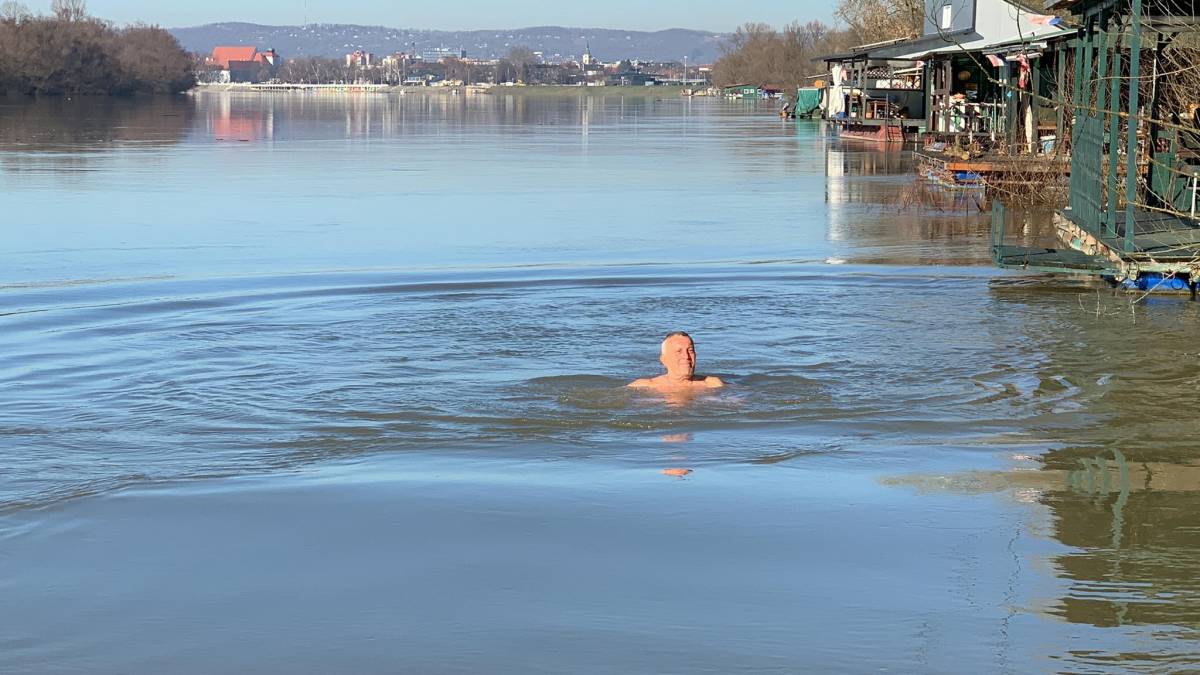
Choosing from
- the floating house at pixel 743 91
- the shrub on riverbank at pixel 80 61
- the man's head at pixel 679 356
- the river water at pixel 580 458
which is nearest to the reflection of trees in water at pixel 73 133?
the river water at pixel 580 458

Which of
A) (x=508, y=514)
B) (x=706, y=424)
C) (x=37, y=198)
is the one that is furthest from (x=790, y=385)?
(x=37, y=198)

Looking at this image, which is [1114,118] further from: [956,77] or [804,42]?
[804,42]

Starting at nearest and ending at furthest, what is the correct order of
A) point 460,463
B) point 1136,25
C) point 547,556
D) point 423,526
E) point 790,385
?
point 547,556 → point 423,526 → point 460,463 → point 790,385 → point 1136,25

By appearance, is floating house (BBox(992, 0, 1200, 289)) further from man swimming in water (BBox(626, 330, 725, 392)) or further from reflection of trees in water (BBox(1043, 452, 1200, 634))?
reflection of trees in water (BBox(1043, 452, 1200, 634))

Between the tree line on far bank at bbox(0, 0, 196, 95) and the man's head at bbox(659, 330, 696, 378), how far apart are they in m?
118

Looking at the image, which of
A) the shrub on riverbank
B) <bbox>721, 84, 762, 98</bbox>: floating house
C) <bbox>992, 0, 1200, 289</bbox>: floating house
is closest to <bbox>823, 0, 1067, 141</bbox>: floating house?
<bbox>992, 0, 1200, 289</bbox>: floating house

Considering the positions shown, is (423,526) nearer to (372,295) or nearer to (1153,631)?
(1153,631)

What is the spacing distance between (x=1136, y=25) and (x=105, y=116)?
70.4m

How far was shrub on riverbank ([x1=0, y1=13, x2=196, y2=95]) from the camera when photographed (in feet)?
408

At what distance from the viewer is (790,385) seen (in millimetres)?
12008

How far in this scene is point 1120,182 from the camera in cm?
1619

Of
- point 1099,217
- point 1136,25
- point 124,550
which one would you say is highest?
point 1136,25

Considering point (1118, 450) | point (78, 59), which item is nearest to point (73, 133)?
point (1118, 450)

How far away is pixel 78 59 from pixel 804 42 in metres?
65.0
